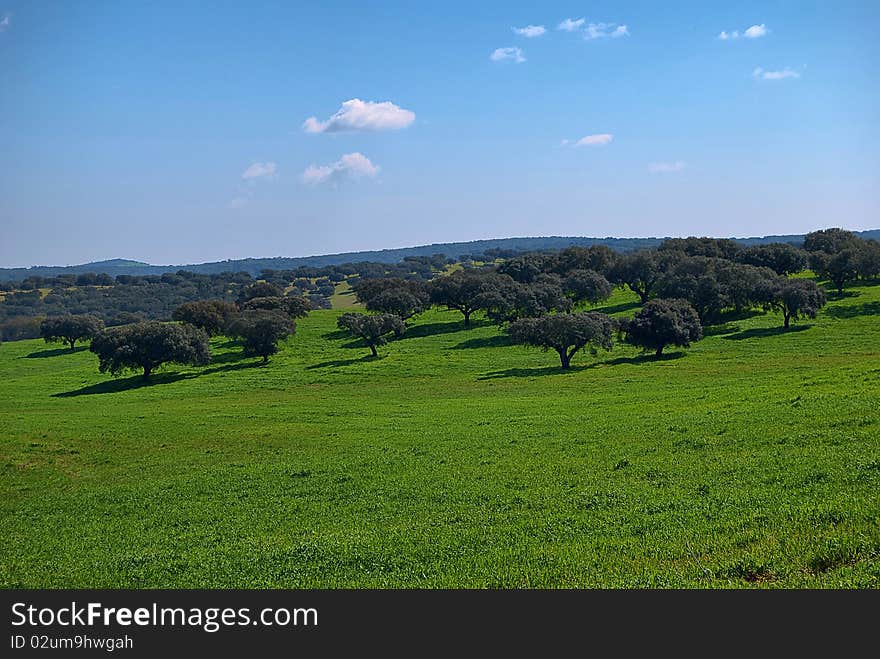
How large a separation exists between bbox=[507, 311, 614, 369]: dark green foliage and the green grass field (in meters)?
17.1

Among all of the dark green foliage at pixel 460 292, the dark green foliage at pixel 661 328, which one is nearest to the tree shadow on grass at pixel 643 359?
the dark green foliage at pixel 661 328

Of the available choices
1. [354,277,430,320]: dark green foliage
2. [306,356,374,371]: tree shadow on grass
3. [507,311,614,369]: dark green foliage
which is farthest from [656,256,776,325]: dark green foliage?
[306,356,374,371]: tree shadow on grass

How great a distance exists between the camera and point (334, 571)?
15883 millimetres

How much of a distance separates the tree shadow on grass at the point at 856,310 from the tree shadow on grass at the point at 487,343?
47.6 meters

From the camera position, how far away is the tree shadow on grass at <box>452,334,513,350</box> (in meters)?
94.9

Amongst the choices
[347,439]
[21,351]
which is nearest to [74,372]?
[21,351]

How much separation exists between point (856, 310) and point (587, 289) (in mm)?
43240

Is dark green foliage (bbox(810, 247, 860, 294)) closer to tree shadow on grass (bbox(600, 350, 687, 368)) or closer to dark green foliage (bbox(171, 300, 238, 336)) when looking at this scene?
tree shadow on grass (bbox(600, 350, 687, 368))

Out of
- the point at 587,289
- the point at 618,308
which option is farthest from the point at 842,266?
the point at 587,289

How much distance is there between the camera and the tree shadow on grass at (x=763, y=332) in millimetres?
86125

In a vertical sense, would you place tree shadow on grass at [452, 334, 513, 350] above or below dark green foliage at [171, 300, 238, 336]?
below

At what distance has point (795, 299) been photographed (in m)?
89.6

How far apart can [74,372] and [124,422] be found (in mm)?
51251

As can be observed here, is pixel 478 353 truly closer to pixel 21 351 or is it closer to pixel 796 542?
pixel 796 542
